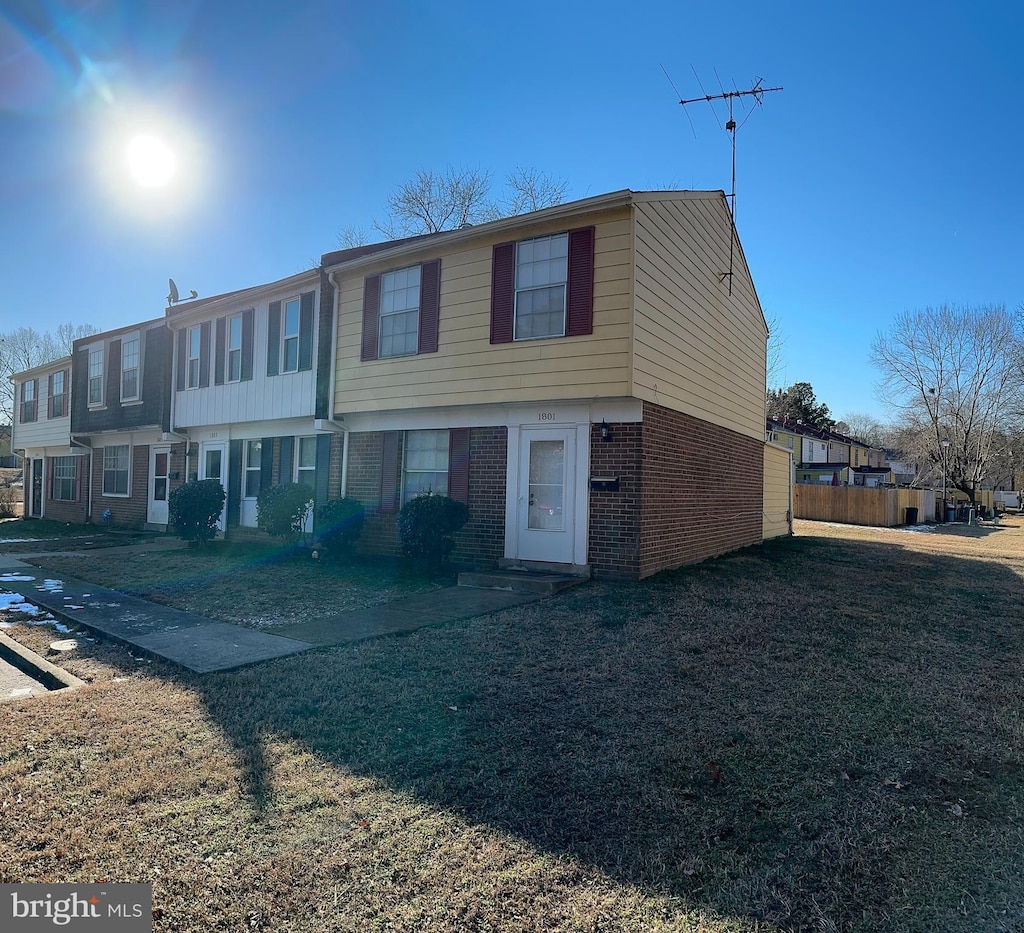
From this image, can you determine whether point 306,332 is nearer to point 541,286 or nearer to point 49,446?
point 541,286

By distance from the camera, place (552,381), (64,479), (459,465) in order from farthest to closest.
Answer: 1. (64,479)
2. (459,465)
3. (552,381)

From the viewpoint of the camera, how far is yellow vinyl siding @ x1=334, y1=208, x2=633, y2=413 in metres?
8.83

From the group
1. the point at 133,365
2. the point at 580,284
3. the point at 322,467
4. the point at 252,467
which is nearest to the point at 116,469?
the point at 133,365

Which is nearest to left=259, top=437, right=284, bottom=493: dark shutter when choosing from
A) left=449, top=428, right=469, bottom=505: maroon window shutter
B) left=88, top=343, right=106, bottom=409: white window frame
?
left=449, top=428, right=469, bottom=505: maroon window shutter

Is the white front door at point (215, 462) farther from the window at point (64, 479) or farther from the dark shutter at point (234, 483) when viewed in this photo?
the window at point (64, 479)

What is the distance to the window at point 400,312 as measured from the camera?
36.2 ft

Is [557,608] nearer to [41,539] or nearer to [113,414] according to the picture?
[41,539]

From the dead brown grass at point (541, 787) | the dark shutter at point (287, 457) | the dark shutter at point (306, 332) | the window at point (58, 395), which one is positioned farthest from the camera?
the window at point (58, 395)

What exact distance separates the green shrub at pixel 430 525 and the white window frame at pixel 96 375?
1350 centimetres

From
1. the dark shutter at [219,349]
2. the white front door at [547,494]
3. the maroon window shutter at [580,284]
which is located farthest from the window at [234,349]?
the maroon window shutter at [580,284]

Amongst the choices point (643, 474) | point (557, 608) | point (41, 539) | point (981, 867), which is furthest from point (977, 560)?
point (41, 539)

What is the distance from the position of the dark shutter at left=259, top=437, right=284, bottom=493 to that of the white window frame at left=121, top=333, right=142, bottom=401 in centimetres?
537

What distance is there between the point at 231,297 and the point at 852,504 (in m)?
25.8

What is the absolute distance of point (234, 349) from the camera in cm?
1470
